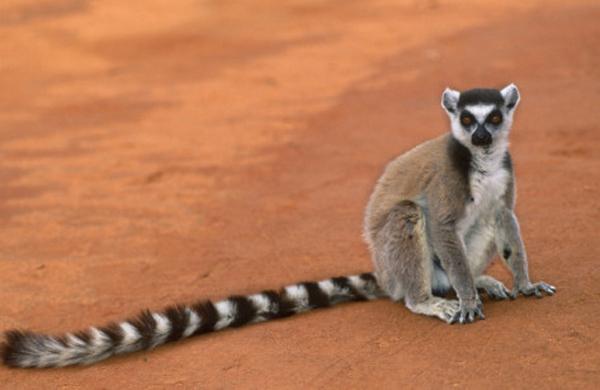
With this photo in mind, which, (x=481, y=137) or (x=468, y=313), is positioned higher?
(x=481, y=137)

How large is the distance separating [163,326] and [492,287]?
2.12 m

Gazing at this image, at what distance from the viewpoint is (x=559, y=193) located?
27.3 feet

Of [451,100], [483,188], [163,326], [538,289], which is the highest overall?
[451,100]

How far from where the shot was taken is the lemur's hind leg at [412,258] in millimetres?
5746

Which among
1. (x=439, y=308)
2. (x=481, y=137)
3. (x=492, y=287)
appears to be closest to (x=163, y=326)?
(x=439, y=308)

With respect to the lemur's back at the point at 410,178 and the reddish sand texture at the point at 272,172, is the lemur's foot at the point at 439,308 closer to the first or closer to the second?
the reddish sand texture at the point at 272,172

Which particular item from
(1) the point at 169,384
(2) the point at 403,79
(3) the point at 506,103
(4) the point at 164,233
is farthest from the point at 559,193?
(2) the point at 403,79

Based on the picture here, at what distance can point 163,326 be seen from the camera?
572cm

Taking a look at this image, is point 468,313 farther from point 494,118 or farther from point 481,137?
point 494,118

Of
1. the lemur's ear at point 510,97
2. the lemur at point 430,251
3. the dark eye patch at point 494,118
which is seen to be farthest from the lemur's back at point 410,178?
the lemur's ear at point 510,97

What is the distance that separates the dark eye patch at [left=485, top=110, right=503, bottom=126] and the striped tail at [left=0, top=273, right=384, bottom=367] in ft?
4.73

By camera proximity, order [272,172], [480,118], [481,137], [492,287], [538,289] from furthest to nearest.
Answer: [272,172]
[492,287]
[538,289]
[480,118]
[481,137]

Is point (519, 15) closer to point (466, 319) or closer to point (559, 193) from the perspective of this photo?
point (559, 193)

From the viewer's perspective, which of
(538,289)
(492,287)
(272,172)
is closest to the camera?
(538,289)
